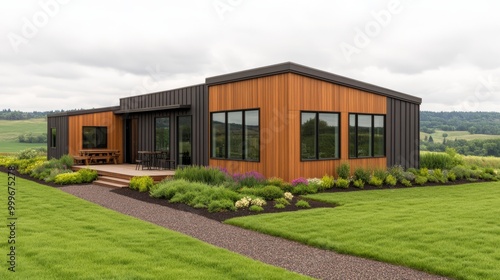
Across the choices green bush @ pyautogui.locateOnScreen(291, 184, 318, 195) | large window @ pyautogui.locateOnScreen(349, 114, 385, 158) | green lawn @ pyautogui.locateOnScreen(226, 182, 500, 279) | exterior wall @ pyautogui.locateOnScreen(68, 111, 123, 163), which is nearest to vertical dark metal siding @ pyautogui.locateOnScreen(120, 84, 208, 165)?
exterior wall @ pyautogui.locateOnScreen(68, 111, 123, 163)

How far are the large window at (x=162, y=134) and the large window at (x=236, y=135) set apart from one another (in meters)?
3.62

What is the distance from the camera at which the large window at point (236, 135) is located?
14.9 meters

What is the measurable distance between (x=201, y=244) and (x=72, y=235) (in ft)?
7.93

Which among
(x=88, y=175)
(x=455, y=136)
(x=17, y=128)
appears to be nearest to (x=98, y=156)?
(x=88, y=175)

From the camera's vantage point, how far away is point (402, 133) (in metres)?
18.7

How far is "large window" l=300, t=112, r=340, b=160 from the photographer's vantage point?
1451 centimetres

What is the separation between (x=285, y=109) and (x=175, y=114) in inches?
276

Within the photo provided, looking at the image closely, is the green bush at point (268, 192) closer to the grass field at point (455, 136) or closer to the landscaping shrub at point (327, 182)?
the landscaping shrub at point (327, 182)

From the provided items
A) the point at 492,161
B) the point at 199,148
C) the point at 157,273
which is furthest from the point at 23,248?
the point at 492,161

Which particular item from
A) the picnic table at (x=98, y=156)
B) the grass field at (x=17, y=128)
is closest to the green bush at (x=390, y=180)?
the picnic table at (x=98, y=156)

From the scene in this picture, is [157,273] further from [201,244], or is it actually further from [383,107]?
[383,107]

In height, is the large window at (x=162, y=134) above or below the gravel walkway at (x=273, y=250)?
above

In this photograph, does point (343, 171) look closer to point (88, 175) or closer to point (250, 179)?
point (250, 179)

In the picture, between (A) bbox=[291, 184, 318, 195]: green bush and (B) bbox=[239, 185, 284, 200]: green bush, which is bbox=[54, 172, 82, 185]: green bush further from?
(A) bbox=[291, 184, 318, 195]: green bush
